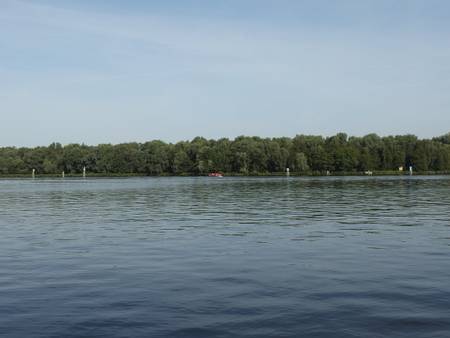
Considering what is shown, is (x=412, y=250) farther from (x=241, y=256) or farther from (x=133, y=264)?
(x=133, y=264)

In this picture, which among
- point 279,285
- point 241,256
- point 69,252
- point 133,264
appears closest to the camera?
point 279,285

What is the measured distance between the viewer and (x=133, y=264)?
2441 cm

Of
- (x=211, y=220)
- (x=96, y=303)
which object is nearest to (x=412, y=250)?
(x=96, y=303)

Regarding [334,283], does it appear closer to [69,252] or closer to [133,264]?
[133,264]

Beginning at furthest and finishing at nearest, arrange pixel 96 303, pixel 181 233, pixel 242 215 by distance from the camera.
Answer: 1. pixel 242 215
2. pixel 181 233
3. pixel 96 303

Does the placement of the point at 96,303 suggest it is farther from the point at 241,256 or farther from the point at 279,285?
the point at 241,256

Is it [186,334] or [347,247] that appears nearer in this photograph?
[186,334]

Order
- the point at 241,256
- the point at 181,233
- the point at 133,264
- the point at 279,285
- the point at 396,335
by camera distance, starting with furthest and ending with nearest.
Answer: the point at 181,233 < the point at 241,256 < the point at 133,264 < the point at 279,285 < the point at 396,335

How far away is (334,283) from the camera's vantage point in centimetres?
1997

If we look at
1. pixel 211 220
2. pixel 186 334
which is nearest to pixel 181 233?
pixel 211 220

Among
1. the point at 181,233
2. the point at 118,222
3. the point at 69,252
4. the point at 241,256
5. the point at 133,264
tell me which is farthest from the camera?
the point at 118,222

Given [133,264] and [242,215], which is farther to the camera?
[242,215]

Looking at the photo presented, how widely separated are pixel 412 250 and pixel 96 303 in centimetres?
1640

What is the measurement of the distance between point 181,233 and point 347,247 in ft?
37.7
